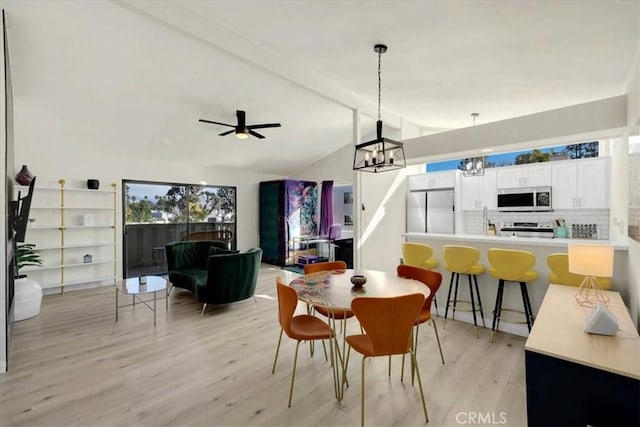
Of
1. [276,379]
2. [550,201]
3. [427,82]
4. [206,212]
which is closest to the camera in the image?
[276,379]

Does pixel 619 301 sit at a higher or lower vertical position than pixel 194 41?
lower

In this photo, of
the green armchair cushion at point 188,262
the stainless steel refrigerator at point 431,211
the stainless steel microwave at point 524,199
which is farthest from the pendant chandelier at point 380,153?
the stainless steel microwave at point 524,199

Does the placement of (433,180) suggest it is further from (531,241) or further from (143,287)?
(143,287)

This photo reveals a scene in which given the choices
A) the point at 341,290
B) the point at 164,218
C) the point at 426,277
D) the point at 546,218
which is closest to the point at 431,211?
the point at 546,218

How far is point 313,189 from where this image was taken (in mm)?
8219

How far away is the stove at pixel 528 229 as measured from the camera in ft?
17.9

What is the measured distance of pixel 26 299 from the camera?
3879 mm

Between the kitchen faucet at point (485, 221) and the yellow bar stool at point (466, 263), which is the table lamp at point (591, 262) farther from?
the kitchen faucet at point (485, 221)

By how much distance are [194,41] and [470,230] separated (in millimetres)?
5789

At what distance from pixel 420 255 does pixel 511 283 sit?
1051 millimetres

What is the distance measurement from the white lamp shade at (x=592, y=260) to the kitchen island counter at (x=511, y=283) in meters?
0.83

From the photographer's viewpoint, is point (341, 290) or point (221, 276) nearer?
point (341, 290)

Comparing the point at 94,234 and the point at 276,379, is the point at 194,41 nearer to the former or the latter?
the point at 276,379

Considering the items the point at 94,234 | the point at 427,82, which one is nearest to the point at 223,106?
the point at 427,82
